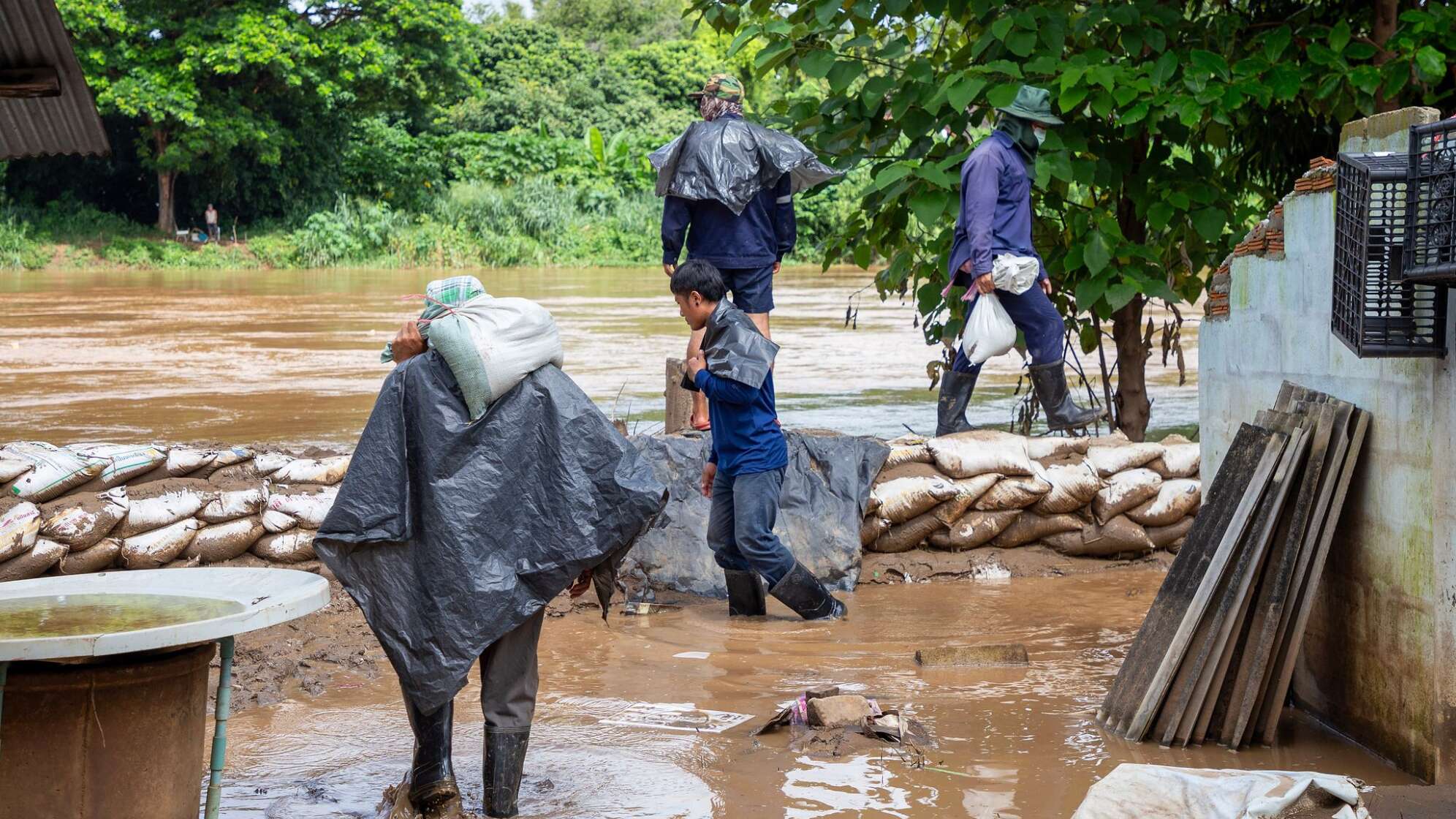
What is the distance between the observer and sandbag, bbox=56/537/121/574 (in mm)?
5512

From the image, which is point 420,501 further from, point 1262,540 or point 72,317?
point 72,317

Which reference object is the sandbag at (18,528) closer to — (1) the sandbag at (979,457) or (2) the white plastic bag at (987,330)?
(1) the sandbag at (979,457)

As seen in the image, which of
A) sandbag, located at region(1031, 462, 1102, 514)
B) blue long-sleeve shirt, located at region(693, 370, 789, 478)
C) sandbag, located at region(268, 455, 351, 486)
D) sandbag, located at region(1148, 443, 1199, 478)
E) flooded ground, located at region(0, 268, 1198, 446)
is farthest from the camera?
flooded ground, located at region(0, 268, 1198, 446)

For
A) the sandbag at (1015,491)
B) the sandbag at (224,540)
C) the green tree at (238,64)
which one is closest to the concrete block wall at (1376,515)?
the sandbag at (1015,491)

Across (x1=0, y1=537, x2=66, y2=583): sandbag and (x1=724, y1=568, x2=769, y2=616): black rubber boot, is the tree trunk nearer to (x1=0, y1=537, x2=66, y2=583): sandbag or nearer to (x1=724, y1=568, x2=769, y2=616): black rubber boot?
(x1=724, y1=568, x2=769, y2=616): black rubber boot

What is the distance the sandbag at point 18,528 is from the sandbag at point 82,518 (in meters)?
0.05

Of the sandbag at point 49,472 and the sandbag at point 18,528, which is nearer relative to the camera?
the sandbag at point 18,528

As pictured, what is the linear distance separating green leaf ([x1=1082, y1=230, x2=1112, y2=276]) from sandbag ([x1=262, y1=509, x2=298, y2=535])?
3.99 meters

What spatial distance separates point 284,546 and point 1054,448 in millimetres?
3469

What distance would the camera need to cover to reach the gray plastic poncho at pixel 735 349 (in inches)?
210

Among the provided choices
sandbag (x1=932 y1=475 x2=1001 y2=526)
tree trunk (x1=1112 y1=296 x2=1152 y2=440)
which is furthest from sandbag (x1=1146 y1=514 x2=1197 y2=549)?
tree trunk (x1=1112 y1=296 x2=1152 y2=440)

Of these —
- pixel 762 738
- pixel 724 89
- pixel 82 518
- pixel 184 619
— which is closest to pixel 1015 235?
pixel 724 89

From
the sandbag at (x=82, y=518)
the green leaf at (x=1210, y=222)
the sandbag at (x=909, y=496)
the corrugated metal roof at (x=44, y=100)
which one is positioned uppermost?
the corrugated metal roof at (x=44, y=100)

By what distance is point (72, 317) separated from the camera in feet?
53.6
